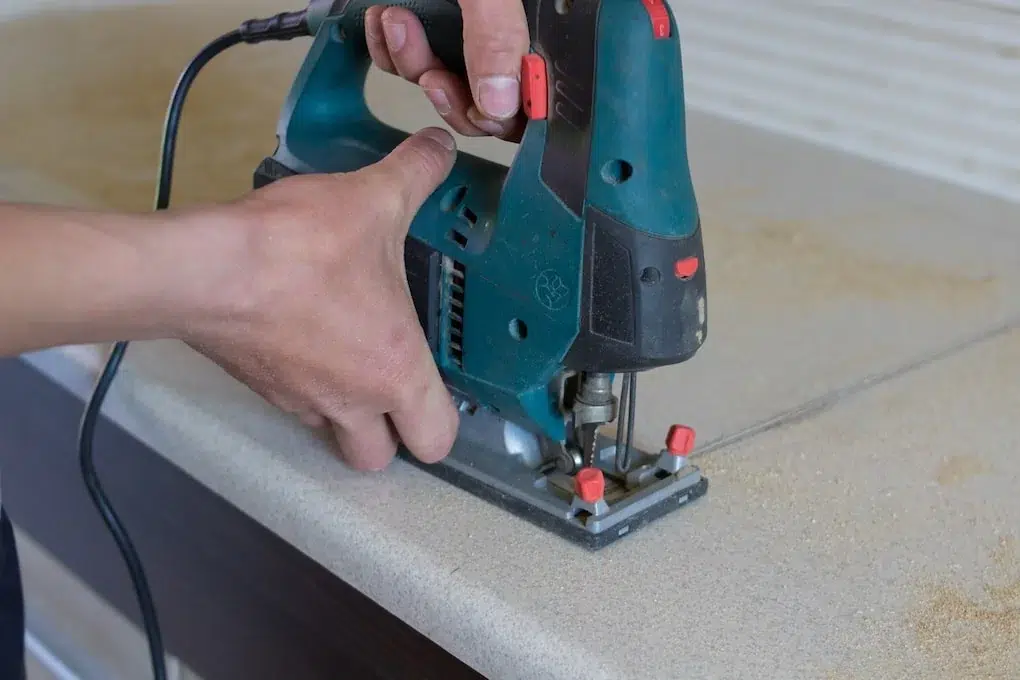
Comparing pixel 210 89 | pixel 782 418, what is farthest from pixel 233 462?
pixel 210 89

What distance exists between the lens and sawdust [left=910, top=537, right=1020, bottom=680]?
508mm

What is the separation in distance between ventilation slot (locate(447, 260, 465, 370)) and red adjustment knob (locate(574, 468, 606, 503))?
102 millimetres

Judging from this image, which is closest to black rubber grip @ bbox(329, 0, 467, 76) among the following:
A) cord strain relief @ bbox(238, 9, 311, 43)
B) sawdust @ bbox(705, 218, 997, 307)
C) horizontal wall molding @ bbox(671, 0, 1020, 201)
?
cord strain relief @ bbox(238, 9, 311, 43)

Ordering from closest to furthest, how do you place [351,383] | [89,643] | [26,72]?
[351,383] < [89,643] < [26,72]

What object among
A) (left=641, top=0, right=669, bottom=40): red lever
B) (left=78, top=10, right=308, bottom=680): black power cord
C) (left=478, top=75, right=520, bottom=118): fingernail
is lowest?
(left=78, top=10, right=308, bottom=680): black power cord

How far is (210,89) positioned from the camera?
1.37 meters

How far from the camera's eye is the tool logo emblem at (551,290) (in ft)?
1.87

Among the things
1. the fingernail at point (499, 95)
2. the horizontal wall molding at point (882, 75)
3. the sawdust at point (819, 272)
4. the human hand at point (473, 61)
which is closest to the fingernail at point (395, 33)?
the human hand at point (473, 61)

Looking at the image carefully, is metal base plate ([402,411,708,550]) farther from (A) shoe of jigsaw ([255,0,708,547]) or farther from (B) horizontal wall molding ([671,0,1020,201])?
(B) horizontal wall molding ([671,0,1020,201])

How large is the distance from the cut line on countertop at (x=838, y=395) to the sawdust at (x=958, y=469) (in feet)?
0.29

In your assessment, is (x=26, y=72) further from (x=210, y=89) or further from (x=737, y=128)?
(x=737, y=128)

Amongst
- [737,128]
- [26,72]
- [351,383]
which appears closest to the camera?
[351,383]

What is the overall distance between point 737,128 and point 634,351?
80cm

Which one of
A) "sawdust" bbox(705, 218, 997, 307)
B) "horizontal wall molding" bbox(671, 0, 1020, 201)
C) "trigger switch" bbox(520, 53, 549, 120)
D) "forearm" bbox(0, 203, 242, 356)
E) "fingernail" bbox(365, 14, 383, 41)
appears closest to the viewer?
"forearm" bbox(0, 203, 242, 356)
